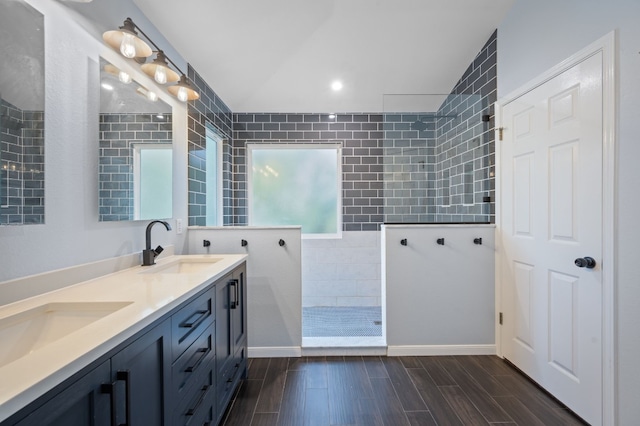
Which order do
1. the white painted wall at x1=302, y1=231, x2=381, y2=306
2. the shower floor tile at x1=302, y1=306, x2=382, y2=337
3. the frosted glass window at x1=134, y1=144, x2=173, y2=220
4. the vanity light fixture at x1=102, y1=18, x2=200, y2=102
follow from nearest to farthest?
the vanity light fixture at x1=102, y1=18, x2=200, y2=102
the frosted glass window at x1=134, y1=144, x2=173, y2=220
the shower floor tile at x1=302, y1=306, x2=382, y2=337
the white painted wall at x1=302, y1=231, x2=381, y2=306

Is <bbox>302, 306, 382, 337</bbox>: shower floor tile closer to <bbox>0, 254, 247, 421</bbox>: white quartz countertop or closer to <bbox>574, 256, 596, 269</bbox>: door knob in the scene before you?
<bbox>0, 254, 247, 421</bbox>: white quartz countertop

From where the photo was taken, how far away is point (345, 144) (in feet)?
12.1

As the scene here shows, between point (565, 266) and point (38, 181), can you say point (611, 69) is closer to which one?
point (565, 266)

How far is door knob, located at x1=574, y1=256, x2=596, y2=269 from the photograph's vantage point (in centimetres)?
160

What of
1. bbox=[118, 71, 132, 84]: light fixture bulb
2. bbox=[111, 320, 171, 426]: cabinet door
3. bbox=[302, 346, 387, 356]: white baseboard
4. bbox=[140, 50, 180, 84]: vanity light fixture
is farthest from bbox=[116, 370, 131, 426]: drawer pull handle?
bbox=[302, 346, 387, 356]: white baseboard

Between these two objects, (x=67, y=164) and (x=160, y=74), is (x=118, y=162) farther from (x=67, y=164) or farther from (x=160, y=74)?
(x=160, y=74)

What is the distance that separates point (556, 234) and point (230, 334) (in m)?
2.13

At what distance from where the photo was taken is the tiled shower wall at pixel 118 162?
4.85ft

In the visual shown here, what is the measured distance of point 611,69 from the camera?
1.49m

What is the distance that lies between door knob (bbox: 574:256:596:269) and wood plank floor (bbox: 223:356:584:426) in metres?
0.90

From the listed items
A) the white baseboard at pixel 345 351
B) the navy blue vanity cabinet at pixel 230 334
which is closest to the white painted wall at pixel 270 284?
the white baseboard at pixel 345 351

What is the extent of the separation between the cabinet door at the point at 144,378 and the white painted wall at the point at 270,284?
133 centimetres

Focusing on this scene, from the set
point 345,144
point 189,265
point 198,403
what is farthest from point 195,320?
point 345,144

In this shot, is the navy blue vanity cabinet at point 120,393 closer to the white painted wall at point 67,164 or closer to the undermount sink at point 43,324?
the undermount sink at point 43,324
